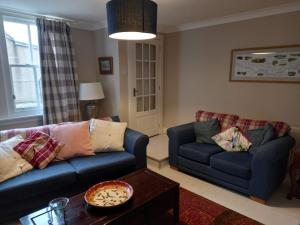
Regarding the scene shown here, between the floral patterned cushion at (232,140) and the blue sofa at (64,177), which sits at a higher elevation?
the floral patterned cushion at (232,140)

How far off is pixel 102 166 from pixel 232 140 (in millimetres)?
1729

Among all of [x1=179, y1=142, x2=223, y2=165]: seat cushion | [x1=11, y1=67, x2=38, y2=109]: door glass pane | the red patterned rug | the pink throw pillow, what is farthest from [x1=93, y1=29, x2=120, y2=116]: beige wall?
the red patterned rug

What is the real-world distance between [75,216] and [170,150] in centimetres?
187

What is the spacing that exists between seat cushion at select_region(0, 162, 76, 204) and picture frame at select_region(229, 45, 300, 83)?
2859 millimetres

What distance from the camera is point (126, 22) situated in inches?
66.5

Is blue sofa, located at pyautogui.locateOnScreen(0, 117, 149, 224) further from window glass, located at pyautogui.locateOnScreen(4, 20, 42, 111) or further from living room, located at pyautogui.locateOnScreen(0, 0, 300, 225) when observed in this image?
window glass, located at pyautogui.locateOnScreen(4, 20, 42, 111)

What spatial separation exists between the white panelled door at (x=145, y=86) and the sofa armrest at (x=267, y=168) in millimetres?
2416

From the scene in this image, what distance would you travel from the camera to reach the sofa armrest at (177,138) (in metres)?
3.08

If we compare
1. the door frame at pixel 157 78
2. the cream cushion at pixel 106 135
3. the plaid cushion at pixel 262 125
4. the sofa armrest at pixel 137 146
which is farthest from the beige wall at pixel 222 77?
the cream cushion at pixel 106 135

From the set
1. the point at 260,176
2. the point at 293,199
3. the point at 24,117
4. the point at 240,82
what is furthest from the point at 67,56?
the point at 293,199

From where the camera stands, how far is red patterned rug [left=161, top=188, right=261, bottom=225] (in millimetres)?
2066

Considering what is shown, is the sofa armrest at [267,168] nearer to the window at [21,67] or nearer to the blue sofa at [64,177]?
the blue sofa at [64,177]

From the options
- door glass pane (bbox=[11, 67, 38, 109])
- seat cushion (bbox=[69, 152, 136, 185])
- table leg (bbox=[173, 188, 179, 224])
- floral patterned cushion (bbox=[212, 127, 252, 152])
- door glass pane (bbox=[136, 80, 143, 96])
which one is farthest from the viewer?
door glass pane (bbox=[136, 80, 143, 96])

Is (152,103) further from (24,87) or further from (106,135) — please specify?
(24,87)
